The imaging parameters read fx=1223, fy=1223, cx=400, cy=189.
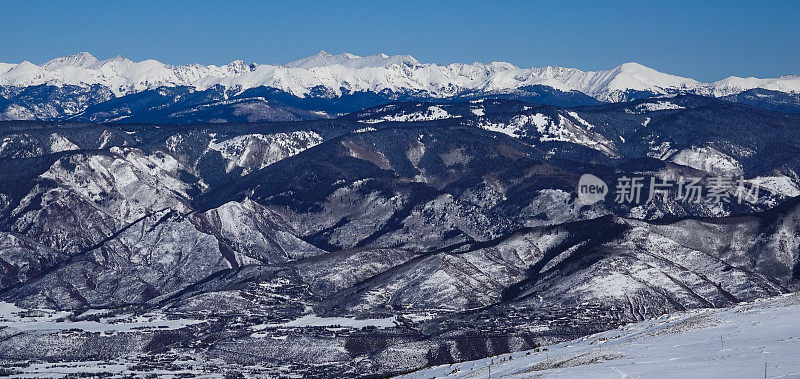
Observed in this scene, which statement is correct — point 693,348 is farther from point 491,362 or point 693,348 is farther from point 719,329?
point 491,362

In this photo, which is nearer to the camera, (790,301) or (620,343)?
(620,343)

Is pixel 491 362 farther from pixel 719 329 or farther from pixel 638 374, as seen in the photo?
pixel 638 374

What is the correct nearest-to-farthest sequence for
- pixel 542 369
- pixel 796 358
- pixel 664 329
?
1. pixel 796 358
2. pixel 542 369
3. pixel 664 329

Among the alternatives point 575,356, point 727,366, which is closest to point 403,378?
point 575,356

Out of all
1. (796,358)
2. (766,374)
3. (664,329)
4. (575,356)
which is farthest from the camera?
(664,329)

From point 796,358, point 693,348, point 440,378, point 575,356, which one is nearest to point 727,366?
point 796,358

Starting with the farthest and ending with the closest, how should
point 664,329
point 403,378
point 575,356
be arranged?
point 664,329, point 403,378, point 575,356
